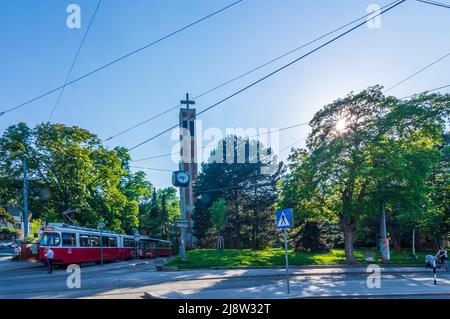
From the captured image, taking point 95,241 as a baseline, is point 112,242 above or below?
below

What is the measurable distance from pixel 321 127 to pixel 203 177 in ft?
110

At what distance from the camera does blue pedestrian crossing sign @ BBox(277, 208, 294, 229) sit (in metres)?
11.7

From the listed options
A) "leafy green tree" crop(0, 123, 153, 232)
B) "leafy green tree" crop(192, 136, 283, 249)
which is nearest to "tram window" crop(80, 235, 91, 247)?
"leafy green tree" crop(0, 123, 153, 232)

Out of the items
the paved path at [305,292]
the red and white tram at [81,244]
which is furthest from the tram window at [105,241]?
the paved path at [305,292]

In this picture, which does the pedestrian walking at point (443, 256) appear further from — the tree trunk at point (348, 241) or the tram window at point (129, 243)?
the tram window at point (129, 243)

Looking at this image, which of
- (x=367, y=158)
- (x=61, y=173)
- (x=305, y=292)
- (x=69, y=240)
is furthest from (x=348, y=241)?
(x=61, y=173)

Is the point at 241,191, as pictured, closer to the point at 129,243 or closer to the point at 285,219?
the point at 129,243

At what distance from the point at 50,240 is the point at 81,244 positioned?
2.79 m

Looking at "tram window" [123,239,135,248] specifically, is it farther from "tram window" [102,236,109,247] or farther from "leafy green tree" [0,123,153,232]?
"tram window" [102,236,109,247]

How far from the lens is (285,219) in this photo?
39.1ft

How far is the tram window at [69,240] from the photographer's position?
24.6 m

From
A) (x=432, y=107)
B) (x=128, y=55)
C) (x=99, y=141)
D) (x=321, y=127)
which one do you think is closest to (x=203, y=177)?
(x=99, y=141)

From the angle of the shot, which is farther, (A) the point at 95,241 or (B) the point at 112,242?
(B) the point at 112,242
